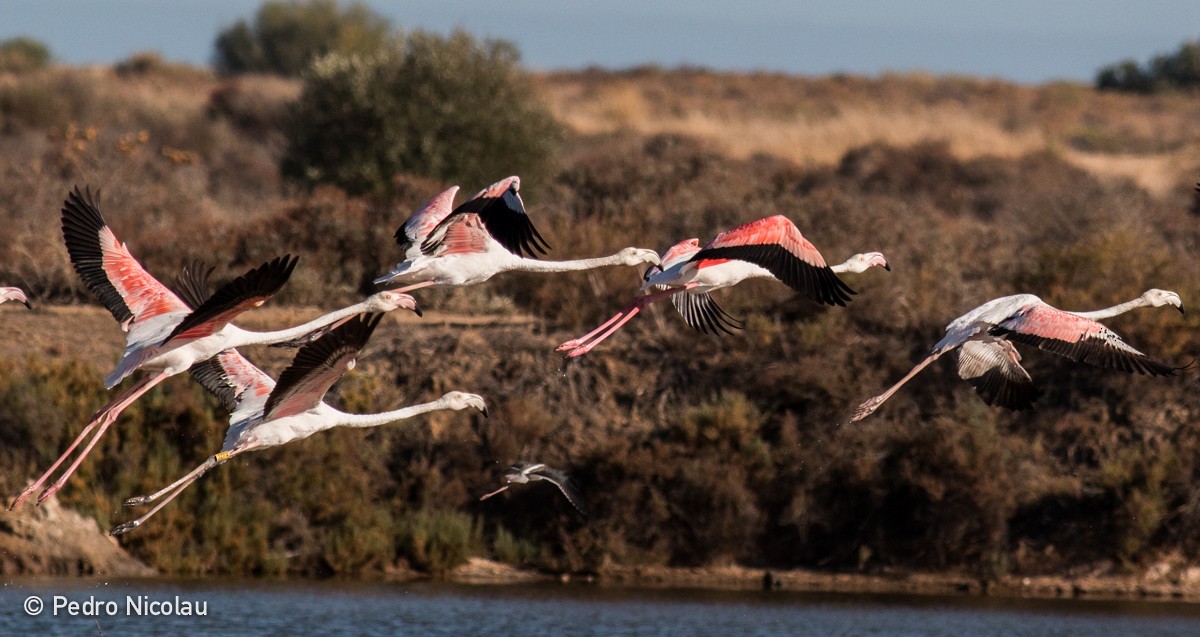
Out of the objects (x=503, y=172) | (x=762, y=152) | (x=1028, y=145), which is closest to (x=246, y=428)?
(x=503, y=172)

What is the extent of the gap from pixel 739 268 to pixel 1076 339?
2.34 meters

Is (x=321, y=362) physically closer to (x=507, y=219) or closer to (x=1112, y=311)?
(x=507, y=219)

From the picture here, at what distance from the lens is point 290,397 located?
1165cm

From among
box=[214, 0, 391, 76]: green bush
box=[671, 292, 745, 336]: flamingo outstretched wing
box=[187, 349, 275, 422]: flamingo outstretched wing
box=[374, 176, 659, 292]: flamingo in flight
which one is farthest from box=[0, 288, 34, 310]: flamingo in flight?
box=[214, 0, 391, 76]: green bush

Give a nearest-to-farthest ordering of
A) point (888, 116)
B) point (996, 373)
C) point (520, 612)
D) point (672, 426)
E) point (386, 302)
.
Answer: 1. point (386, 302)
2. point (996, 373)
3. point (520, 612)
4. point (672, 426)
5. point (888, 116)

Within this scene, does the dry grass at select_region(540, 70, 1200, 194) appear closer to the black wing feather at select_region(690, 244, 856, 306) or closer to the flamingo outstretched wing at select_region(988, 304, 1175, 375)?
the black wing feather at select_region(690, 244, 856, 306)

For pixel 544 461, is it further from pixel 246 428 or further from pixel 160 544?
pixel 246 428

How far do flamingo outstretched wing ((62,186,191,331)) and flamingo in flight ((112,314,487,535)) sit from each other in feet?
1.84

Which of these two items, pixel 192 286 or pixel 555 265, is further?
pixel 555 265

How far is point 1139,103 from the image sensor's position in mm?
59344

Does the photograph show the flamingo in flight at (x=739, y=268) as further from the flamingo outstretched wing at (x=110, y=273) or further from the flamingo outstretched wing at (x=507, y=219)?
the flamingo outstretched wing at (x=110, y=273)

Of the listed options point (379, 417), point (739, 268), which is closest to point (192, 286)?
point (379, 417)

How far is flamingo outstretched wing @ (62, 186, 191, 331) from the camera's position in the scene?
460 inches

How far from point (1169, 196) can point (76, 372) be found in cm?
2475
